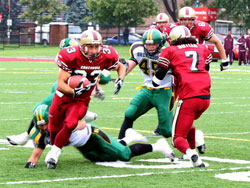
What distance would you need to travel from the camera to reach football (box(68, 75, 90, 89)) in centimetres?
698

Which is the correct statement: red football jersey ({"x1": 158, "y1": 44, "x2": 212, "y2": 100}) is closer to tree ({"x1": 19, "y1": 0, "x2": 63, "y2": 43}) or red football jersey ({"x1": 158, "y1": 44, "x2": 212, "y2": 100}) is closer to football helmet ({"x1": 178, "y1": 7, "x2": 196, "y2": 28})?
football helmet ({"x1": 178, "y1": 7, "x2": 196, "y2": 28})

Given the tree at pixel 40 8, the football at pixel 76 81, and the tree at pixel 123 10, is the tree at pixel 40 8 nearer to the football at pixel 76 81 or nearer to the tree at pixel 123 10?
the tree at pixel 123 10

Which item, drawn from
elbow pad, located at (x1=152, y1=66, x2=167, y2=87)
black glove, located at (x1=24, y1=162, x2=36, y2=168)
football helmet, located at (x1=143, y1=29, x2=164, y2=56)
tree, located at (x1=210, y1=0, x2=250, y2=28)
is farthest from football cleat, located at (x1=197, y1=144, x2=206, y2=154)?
tree, located at (x1=210, y1=0, x2=250, y2=28)

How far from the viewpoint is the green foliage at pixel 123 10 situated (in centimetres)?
5047

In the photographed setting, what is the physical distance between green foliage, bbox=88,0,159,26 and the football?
43.4 meters

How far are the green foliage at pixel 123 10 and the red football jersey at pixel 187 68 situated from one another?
43.1 meters

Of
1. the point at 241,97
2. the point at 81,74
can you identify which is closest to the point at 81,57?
the point at 81,74

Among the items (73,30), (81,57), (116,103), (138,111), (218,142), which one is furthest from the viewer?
(73,30)

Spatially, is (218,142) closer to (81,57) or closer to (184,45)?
(184,45)

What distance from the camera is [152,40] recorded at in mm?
8570

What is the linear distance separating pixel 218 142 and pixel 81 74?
112 inches

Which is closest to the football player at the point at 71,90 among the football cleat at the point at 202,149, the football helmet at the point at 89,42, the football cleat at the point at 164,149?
the football helmet at the point at 89,42

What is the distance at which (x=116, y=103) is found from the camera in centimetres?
1462

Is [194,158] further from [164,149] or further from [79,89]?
[79,89]
